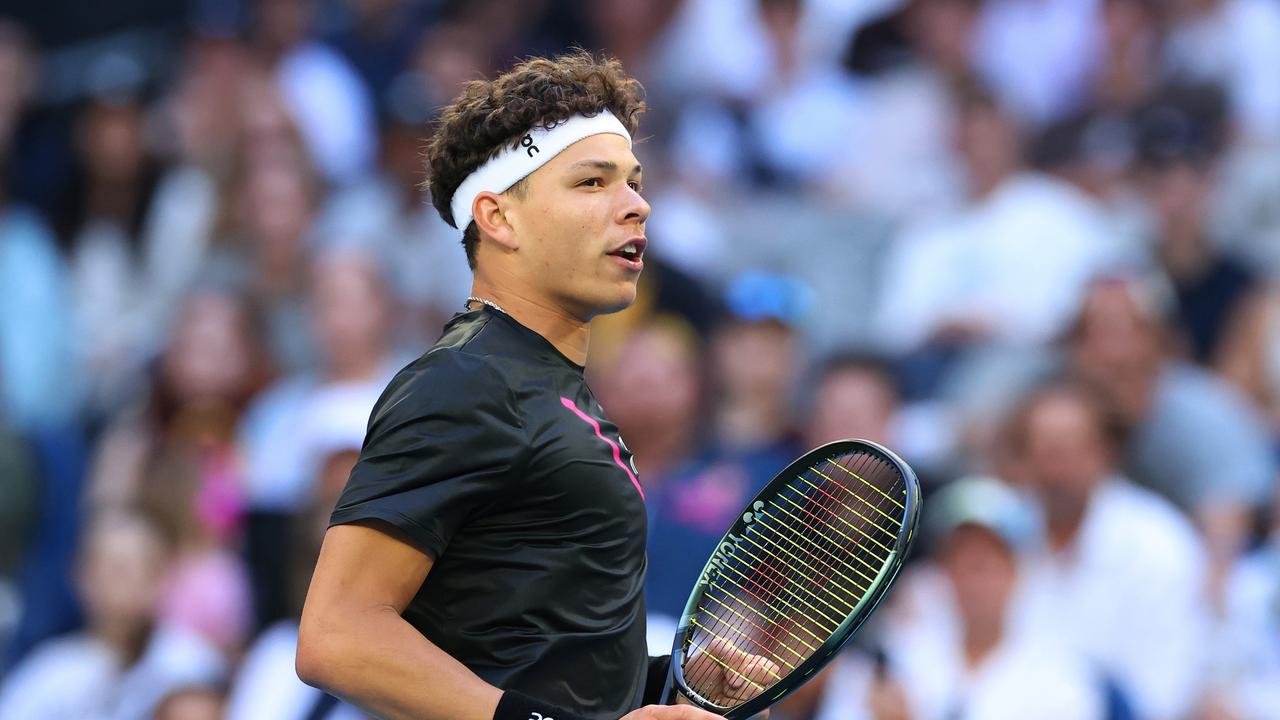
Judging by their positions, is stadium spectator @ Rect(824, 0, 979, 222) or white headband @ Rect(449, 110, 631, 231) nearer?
white headband @ Rect(449, 110, 631, 231)

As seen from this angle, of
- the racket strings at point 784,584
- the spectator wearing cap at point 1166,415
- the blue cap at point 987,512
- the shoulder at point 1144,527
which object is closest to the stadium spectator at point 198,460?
the blue cap at point 987,512

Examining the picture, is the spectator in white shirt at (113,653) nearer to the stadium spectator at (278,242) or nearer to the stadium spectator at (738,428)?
the stadium spectator at (278,242)

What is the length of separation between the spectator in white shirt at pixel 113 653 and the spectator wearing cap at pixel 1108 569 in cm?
293

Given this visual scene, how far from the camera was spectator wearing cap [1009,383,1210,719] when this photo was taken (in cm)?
547

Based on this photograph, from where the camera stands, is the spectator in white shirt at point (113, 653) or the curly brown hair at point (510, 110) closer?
the curly brown hair at point (510, 110)

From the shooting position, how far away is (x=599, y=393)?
6.59 m

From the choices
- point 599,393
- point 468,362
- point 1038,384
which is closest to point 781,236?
point 599,393

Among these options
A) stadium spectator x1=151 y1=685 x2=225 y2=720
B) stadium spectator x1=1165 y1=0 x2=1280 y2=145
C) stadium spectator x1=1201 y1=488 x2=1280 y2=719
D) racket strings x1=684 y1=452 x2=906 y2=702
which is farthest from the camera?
stadium spectator x1=1165 y1=0 x2=1280 y2=145

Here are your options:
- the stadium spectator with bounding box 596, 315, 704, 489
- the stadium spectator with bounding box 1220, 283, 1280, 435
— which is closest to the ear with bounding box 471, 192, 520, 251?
the stadium spectator with bounding box 596, 315, 704, 489

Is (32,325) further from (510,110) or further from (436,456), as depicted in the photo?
(436,456)

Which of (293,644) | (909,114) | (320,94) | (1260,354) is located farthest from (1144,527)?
(320,94)

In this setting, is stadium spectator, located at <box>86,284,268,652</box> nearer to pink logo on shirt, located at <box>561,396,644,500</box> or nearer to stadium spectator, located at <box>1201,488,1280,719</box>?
stadium spectator, located at <box>1201,488,1280,719</box>

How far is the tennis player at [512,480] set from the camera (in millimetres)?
2418

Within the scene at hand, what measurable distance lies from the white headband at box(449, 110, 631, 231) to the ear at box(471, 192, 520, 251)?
0.01m
